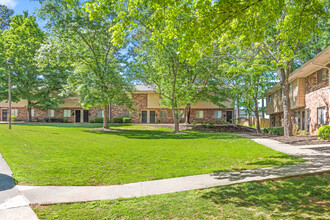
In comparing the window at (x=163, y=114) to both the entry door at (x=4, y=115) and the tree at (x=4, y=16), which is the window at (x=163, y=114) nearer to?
the entry door at (x=4, y=115)

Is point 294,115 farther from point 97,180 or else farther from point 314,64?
point 97,180

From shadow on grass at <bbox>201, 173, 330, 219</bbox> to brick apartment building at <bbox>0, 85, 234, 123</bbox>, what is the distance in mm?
30190

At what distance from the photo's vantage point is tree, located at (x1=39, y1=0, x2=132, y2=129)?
18172 millimetres

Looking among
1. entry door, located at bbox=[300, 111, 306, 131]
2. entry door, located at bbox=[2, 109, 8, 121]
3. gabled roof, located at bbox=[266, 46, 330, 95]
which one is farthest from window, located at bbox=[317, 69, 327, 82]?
entry door, located at bbox=[2, 109, 8, 121]

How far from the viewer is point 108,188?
196 inches

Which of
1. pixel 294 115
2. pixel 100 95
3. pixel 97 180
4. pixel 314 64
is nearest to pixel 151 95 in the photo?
pixel 100 95

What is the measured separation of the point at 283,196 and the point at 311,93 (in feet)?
53.8

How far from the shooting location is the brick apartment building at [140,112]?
35.4m

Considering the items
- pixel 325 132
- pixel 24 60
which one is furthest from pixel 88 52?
pixel 325 132

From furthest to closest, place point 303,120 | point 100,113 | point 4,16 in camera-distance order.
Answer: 1. point 4,16
2. point 100,113
3. point 303,120

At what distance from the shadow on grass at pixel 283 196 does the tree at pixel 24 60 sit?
93.8 feet

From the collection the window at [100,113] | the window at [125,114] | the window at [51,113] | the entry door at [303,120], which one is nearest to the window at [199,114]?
the window at [125,114]

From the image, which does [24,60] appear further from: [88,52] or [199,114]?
[199,114]

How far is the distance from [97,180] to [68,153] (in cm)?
377
